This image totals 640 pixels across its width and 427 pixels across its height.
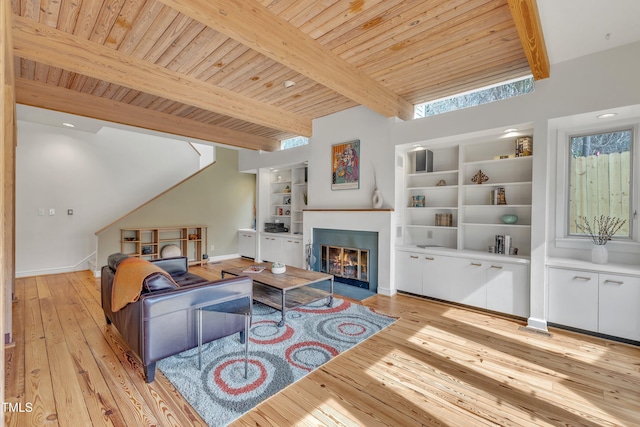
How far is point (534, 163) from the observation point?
321 cm

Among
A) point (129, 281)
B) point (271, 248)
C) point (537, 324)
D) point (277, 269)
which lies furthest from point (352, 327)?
point (271, 248)

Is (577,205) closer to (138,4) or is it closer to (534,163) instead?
(534,163)

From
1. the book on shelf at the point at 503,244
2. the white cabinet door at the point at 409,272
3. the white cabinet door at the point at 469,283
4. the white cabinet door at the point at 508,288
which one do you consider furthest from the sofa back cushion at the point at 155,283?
the book on shelf at the point at 503,244

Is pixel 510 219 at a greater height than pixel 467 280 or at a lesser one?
greater

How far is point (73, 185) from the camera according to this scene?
5.65 meters

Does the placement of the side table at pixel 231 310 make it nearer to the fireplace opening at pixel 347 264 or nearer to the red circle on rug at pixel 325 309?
the red circle on rug at pixel 325 309

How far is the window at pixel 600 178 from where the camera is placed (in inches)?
121

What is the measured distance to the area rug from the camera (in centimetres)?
195

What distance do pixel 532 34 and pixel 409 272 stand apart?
2993 millimetres

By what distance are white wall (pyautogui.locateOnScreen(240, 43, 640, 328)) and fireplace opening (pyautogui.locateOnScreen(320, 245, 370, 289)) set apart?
83cm

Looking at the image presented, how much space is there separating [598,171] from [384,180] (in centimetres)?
242

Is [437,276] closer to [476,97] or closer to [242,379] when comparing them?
[476,97]

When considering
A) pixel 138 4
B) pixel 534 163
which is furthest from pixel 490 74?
pixel 138 4

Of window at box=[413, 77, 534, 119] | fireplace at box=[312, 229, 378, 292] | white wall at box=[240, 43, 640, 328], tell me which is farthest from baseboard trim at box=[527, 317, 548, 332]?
window at box=[413, 77, 534, 119]
